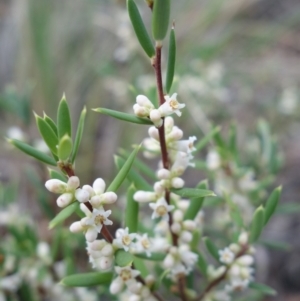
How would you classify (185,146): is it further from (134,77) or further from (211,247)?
(134,77)

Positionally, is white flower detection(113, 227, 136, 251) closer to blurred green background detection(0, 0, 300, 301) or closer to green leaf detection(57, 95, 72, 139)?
green leaf detection(57, 95, 72, 139)

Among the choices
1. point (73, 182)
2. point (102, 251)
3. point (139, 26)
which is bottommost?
point (102, 251)

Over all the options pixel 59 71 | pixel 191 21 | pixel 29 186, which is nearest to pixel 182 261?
pixel 29 186

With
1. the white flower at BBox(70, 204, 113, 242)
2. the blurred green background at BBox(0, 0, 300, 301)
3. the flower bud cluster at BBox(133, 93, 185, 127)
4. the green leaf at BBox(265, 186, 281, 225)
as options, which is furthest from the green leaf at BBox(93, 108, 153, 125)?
the blurred green background at BBox(0, 0, 300, 301)

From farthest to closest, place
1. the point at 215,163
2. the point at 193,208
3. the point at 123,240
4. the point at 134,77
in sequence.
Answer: the point at 134,77, the point at 215,163, the point at 193,208, the point at 123,240

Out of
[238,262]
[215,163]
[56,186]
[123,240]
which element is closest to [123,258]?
[123,240]

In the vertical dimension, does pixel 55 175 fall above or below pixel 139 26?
below
